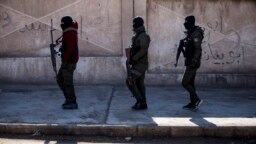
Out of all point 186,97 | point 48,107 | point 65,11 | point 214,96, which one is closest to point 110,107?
point 48,107

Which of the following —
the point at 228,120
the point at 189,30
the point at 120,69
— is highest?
the point at 189,30

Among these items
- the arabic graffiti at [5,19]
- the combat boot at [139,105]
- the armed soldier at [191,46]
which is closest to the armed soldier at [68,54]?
the combat boot at [139,105]

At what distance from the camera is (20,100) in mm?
8922

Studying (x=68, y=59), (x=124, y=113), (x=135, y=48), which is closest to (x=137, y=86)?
(x=124, y=113)

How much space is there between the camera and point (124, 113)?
26.0 feet

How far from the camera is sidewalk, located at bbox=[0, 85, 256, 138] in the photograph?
7.10 metres

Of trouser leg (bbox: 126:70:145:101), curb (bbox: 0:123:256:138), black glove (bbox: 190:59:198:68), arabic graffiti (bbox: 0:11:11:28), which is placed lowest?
curb (bbox: 0:123:256:138)

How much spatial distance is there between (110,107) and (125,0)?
308 cm

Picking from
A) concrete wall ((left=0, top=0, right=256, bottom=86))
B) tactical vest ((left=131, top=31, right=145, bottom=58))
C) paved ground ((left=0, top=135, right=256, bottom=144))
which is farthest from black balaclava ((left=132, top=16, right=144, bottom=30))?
concrete wall ((left=0, top=0, right=256, bottom=86))

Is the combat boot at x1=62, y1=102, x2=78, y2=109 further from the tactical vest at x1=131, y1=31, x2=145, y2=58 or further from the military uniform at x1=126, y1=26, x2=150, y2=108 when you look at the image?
the tactical vest at x1=131, y1=31, x2=145, y2=58

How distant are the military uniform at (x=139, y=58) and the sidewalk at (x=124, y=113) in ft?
1.57

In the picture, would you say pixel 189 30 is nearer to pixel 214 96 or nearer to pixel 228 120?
pixel 228 120

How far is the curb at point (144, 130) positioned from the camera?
23.3 feet

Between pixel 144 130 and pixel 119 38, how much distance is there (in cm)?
390
